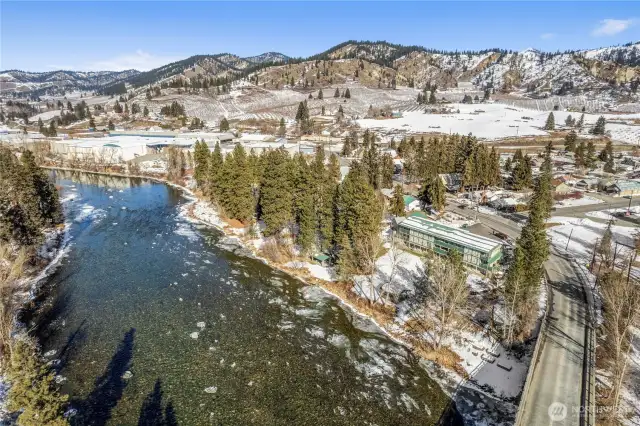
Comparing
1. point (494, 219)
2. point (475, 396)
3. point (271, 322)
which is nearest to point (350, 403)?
point (475, 396)

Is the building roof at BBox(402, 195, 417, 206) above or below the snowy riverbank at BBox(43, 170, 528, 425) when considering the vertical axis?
above

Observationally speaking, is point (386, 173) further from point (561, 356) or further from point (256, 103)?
point (256, 103)

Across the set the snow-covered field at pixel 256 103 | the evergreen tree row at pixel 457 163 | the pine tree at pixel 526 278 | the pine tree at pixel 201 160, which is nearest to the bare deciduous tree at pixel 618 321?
the pine tree at pixel 526 278

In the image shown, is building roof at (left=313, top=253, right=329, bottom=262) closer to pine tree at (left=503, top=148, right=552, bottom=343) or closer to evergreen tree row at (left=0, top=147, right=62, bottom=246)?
pine tree at (left=503, top=148, right=552, bottom=343)

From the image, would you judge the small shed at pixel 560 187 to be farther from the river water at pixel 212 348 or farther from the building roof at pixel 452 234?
the river water at pixel 212 348

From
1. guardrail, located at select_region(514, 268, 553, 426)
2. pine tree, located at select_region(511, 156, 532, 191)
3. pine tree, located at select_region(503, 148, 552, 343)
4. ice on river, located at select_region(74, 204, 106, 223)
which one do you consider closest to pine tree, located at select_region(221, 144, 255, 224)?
ice on river, located at select_region(74, 204, 106, 223)

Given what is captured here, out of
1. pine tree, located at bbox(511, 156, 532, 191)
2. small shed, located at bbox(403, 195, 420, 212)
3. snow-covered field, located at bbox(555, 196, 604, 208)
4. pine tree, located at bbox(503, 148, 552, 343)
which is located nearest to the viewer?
pine tree, located at bbox(503, 148, 552, 343)

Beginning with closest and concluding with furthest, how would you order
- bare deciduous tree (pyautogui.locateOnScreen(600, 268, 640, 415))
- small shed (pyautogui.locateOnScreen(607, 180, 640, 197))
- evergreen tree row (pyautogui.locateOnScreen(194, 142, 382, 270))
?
bare deciduous tree (pyautogui.locateOnScreen(600, 268, 640, 415)), evergreen tree row (pyautogui.locateOnScreen(194, 142, 382, 270)), small shed (pyautogui.locateOnScreen(607, 180, 640, 197))
